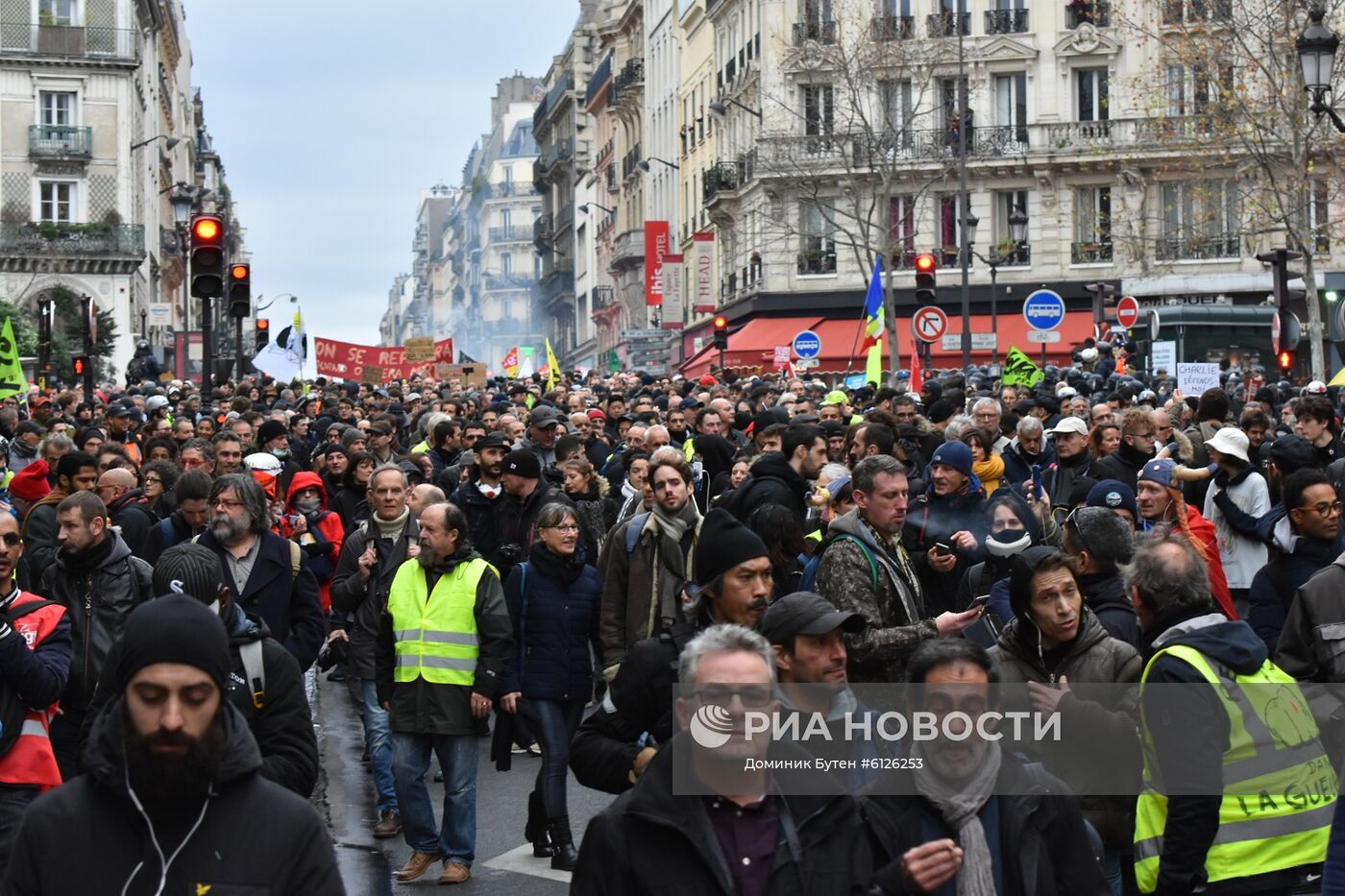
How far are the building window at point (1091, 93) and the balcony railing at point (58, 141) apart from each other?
3074 cm

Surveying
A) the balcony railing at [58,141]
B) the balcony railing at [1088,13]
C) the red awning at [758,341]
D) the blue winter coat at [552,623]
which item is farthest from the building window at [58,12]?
the blue winter coat at [552,623]

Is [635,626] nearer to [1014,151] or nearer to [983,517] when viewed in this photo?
[983,517]

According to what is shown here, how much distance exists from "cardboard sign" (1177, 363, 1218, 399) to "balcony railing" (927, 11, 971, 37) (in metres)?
34.3

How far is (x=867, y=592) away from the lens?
629 centimetres

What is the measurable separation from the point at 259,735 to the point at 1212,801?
2531 mm

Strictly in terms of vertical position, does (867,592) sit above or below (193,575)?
below

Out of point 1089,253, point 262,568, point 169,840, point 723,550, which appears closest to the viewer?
point 169,840

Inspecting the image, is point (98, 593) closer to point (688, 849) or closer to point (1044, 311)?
point (688, 849)

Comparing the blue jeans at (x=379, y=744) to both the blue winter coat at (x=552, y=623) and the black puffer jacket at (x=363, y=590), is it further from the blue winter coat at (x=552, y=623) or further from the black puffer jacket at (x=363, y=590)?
the blue winter coat at (x=552, y=623)

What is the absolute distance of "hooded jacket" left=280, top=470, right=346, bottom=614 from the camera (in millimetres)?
11125

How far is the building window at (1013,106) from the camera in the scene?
51.9 m

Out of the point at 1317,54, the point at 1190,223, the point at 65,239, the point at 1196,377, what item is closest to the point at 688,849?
the point at 1317,54

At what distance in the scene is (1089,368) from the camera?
82.0 feet

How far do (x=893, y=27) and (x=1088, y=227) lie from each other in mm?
7257
